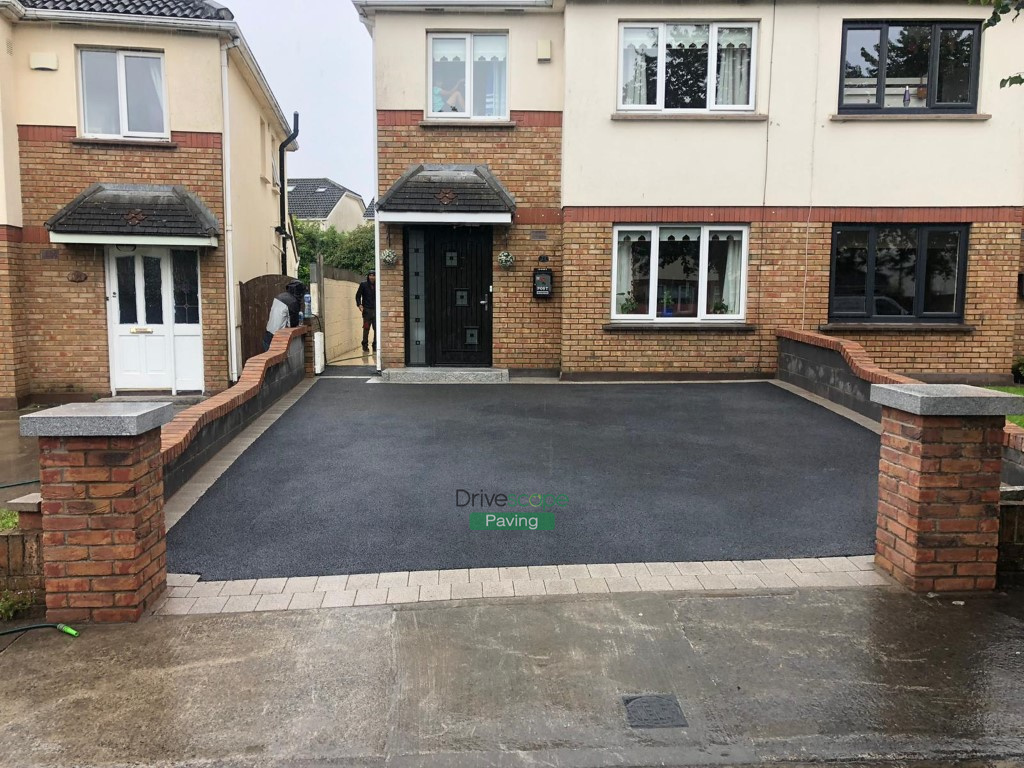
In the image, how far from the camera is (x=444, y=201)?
12.1 meters

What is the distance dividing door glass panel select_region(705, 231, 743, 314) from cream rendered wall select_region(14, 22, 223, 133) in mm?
8285

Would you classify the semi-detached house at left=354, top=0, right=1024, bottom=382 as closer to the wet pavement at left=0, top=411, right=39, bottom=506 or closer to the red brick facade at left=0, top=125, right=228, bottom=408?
the red brick facade at left=0, top=125, right=228, bottom=408

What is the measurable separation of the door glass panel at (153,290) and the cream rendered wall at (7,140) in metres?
1.93

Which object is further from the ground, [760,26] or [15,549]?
[760,26]

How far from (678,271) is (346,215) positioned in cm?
3940

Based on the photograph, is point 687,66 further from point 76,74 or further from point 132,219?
point 76,74

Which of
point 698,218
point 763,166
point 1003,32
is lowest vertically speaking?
point 698,218

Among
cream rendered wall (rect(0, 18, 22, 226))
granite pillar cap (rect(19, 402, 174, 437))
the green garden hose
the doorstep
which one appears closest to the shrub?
the green garden hose

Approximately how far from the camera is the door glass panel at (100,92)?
40.3ft

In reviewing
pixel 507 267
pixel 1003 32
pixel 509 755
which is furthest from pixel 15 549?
pixel 1003 32

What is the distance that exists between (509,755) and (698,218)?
10.5m

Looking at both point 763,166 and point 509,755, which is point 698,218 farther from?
point 509,755

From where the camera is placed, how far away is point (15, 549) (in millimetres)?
4223

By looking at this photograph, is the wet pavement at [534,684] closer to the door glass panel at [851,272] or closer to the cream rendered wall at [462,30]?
the door glass panel at [851,272]
